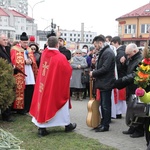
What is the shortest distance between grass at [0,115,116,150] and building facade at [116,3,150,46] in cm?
5427

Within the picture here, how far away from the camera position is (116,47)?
8.55 m

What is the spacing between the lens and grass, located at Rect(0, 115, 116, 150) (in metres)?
5.76

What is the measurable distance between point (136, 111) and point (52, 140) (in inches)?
82.8

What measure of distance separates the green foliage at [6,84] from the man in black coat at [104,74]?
6.21ft

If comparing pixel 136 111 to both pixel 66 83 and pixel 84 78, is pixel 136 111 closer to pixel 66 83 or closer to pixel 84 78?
pixel 66 83

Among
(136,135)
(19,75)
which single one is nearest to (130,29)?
(19,75)

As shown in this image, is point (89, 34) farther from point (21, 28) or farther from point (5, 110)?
point (5, 110)

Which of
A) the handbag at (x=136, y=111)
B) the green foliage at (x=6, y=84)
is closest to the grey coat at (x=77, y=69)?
the green foliage at (x=6, y=84)

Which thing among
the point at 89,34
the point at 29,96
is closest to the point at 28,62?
the point at 29,96

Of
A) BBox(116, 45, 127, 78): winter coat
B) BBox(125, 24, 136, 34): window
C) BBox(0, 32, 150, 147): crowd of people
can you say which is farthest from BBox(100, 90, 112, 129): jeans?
BBox(125, 24, 136, 34): window

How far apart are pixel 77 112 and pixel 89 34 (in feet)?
353

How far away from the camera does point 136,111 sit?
185 inches

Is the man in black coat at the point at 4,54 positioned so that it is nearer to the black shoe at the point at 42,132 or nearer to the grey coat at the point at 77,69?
the black shoe at the point at 42,132

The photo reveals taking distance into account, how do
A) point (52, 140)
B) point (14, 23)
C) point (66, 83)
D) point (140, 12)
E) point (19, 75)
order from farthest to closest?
1. point (14, 23)
2. point (140, 12)
3. point (19, 75)
4. point (66, 83)
5. point (52, 140)
